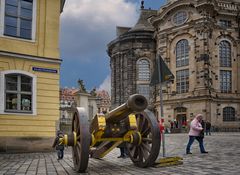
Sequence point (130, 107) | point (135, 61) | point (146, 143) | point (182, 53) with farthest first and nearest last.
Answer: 1. point (135, 61)
2. point (182, 53)
3. point (146, 143)
4. point (130, 107)

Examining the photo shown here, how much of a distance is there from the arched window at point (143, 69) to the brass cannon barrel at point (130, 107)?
47.8m

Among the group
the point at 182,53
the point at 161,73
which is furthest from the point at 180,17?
the point at 161,73

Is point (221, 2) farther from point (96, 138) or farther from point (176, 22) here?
point (96, 138)

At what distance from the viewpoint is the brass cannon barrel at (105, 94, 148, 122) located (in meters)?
8.12

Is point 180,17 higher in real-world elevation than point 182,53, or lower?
higher

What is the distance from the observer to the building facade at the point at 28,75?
591 inches

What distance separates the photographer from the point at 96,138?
9172 millimetres

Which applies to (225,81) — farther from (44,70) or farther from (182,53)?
(44,70)

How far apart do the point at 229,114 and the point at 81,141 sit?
39.9 m

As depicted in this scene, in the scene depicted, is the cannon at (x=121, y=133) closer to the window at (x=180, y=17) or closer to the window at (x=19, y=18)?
the window at (x=19, y=18)

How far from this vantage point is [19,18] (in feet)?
51.5

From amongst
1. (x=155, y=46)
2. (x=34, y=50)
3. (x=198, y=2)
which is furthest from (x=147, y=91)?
(x=34, y=50)

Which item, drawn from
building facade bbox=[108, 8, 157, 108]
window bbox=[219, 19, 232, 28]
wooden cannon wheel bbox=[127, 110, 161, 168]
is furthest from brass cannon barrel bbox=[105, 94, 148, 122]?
building facade bbox=[108, 8, 157, 108]

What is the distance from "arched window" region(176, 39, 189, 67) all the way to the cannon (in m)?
38.7
